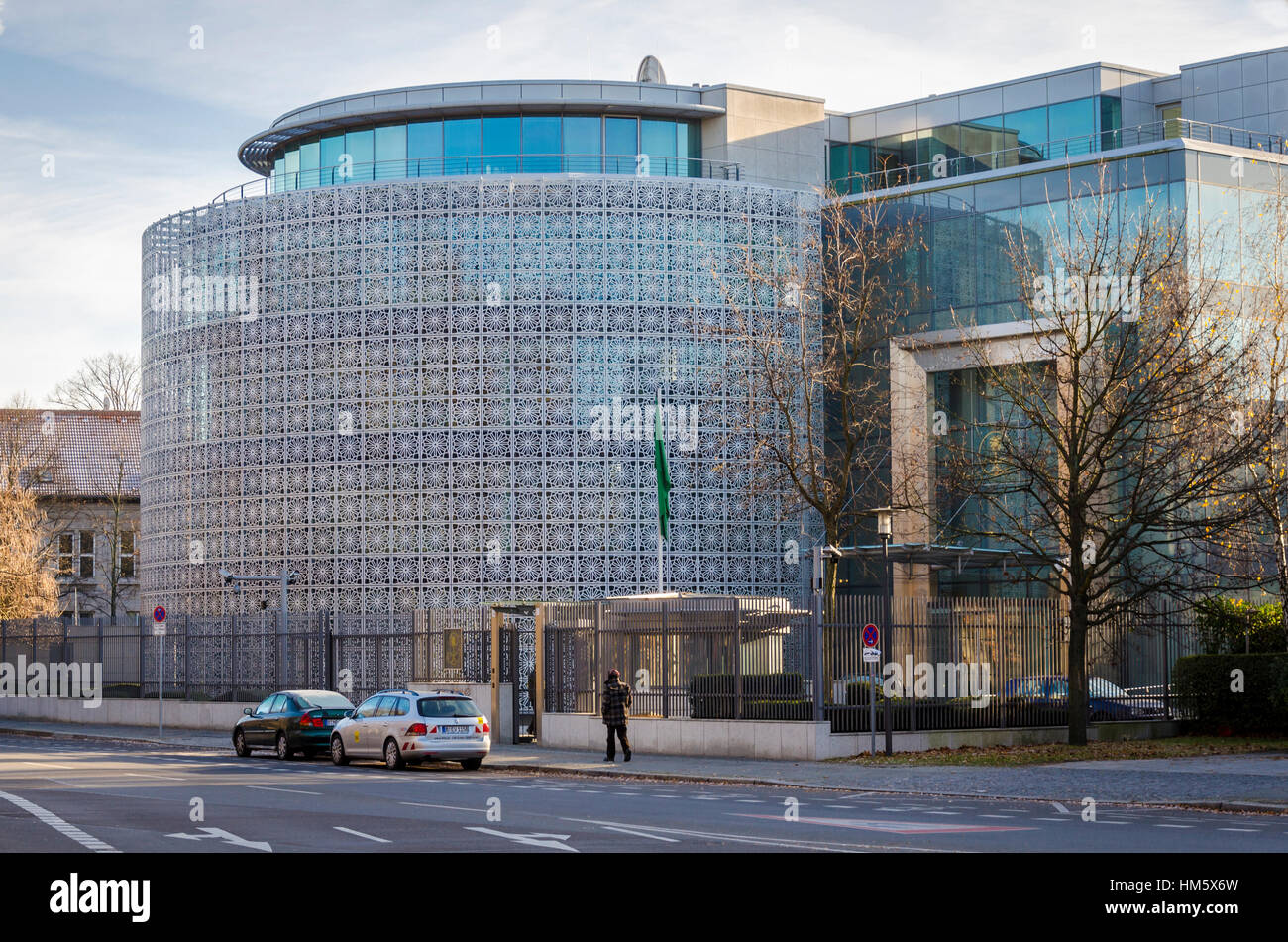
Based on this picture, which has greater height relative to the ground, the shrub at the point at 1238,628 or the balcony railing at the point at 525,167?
the balcony railing at the point at 525,167

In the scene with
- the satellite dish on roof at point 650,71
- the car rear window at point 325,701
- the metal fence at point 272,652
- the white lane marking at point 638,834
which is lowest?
the white lane marking at point 638,834

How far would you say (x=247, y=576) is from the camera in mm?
50531

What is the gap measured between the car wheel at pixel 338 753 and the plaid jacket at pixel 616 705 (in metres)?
5.04

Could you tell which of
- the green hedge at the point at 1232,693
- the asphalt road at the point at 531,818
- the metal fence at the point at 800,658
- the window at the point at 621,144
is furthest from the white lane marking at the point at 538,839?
the window at the point at 621,144

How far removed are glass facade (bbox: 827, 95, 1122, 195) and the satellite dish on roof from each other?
6412 millimetres

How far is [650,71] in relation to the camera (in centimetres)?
5716

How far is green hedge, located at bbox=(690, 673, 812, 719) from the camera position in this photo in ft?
101

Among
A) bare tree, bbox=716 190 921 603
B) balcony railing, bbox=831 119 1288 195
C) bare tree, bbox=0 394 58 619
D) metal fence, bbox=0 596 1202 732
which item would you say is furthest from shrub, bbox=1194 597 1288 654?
bare tree, bbox=0 394 58 619

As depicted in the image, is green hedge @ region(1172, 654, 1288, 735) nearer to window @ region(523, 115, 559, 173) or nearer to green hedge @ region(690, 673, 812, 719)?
green hedge @ region(690, 673, 812, 719)

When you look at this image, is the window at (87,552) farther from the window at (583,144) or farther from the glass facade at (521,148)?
the window at (583,144)

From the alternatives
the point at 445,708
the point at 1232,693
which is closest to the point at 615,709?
the point at 445,708

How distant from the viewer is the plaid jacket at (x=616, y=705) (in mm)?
30516
